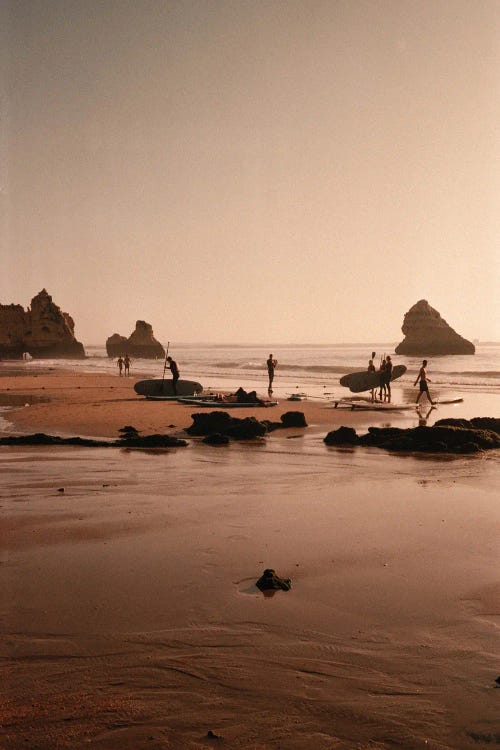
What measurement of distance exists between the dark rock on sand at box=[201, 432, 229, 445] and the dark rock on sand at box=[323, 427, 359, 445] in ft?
8.00

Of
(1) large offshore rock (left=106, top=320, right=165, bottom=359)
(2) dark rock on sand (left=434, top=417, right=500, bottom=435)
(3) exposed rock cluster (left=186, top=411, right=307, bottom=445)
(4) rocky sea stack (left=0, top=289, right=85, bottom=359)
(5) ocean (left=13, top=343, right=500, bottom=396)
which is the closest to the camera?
(3) exposed rock cluster (left=186, top=411, right=307, bottom=445)

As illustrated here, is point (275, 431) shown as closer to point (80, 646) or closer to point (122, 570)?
point (122, 570)

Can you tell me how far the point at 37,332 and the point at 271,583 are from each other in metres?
117

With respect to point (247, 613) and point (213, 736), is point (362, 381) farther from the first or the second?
point (213, 736)

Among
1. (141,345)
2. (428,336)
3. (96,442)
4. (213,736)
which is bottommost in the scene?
(213,736)

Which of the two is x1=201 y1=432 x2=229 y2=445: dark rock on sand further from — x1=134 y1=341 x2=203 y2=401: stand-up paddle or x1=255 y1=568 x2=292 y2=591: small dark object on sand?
x1=134 y1=341 x2=203 y2=401: stand-up paddle

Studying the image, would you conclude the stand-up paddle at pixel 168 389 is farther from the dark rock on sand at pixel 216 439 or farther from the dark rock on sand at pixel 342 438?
the dark rock on sand at pixel 342 438

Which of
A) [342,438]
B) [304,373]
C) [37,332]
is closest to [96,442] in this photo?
[342,438]

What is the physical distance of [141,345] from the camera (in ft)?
425

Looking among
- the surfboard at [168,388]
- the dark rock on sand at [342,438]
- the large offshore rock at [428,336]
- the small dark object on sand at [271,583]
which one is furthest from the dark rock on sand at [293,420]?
the large offshore rock at [428,336]

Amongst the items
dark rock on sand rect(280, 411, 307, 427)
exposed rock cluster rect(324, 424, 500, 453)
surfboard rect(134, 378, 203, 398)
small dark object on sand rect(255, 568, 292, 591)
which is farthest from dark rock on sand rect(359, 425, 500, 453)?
surfboard rect(134, 378, 203, 398)

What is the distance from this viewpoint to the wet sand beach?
3.68 m

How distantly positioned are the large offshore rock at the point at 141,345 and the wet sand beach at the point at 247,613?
119m

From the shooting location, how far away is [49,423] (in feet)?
64.5
